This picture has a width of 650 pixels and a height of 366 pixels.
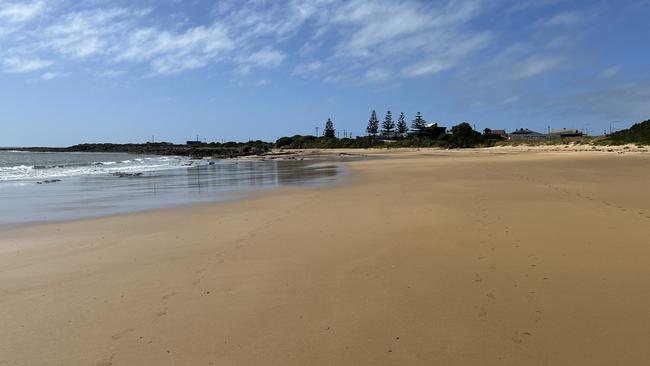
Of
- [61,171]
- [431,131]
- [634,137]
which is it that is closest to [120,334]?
[61,171]

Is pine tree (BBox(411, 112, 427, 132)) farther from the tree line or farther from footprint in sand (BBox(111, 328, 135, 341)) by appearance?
footprint in sand (BBox(111, 328, 135, 341))

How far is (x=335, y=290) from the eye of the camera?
4.81m

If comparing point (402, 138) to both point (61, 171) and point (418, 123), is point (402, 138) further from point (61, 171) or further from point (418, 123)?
point (61, 171)

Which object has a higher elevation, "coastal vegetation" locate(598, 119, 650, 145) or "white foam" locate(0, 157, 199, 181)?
"coastal vegetation" locate(598, 119, 650, 145)

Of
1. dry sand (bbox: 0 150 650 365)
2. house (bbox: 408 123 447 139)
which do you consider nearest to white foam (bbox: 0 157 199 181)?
dry sand (bbox: 0 150 650 365)

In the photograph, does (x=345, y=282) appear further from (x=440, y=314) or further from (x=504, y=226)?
(x=504, y=226)

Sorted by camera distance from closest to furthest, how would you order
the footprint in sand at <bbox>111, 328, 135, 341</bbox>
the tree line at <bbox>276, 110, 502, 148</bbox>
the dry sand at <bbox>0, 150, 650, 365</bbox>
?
the dry sand at <bbox>0, 150, 650, 365</bbox>
the footprint in sand at <bbox>111, 328, 135, 341</bbox>
the tree line at <bbox>276, 110, 502, 148</bbox>

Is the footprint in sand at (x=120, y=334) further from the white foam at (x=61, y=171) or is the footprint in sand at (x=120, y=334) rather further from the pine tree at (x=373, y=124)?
the pine tree at (x=373, y=124)

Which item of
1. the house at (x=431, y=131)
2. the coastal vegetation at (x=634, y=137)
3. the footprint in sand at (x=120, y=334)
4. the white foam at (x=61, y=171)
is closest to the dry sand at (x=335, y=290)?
the footprint in sand at (x=120, y=334)

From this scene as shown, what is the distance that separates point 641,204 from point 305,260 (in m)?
8.11

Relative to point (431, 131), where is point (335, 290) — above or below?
below

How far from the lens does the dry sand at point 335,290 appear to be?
3475 mm

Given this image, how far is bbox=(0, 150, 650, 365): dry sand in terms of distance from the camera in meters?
3.47

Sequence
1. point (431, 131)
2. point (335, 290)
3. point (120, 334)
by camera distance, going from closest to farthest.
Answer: point (120, 334) → point (335, 290) → point (431, 131)
